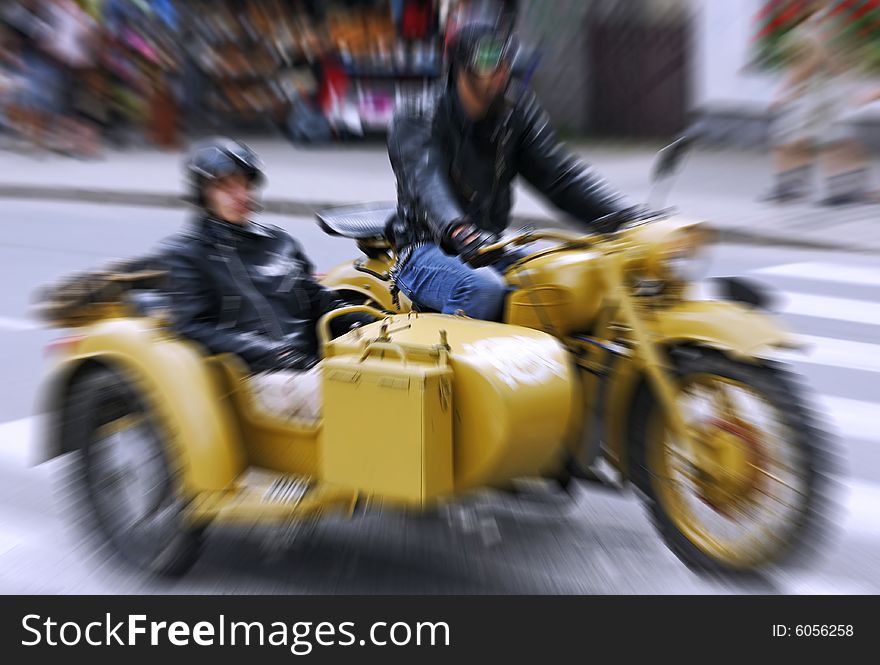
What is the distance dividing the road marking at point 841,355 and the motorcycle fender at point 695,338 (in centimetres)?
328

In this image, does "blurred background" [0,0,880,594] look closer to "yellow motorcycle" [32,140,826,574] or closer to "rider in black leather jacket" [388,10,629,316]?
"yellow motorcycle" [32,140,826,574]

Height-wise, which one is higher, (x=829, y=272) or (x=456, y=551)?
(x=829, y=272)

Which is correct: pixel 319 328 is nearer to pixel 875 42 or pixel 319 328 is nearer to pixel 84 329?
pixel 84 329

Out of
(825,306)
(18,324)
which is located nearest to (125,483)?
(18,324)

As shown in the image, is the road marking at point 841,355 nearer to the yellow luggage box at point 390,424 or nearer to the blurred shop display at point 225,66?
the yellow luggage box at point 390,424

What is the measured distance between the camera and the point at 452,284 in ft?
14.7

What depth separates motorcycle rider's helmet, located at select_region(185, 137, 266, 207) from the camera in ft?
14.8

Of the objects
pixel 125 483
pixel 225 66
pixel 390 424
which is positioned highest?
pixel 225 66

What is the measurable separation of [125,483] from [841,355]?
14.8 feet

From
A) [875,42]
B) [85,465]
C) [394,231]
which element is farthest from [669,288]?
[875,42]

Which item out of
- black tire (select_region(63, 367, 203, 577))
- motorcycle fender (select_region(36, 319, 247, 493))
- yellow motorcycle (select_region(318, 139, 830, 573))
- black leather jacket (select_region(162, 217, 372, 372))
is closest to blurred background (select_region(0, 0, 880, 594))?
black tire (select_region(63, 367, 203, 577))

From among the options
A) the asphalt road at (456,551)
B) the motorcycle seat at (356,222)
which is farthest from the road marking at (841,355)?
Result: the motorcycle seat at (356,222)

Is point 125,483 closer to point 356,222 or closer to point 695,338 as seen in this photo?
point 356,222

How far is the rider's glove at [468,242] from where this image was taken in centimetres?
428
